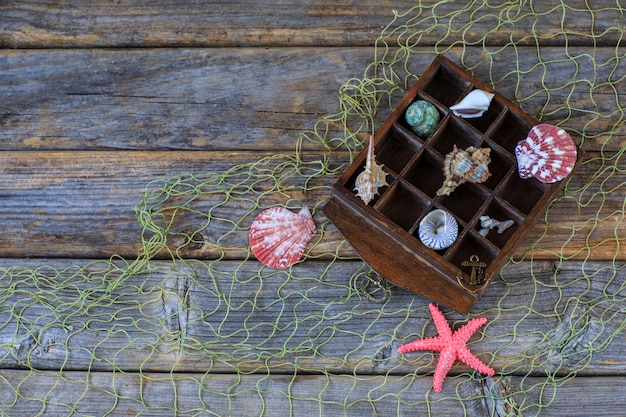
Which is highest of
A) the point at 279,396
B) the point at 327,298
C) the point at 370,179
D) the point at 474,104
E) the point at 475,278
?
the point at 474,104

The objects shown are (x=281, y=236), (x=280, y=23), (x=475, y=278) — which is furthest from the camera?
(x=280, y=23)

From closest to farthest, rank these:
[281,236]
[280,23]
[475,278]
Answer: [475,278], [281,236], [280,23]

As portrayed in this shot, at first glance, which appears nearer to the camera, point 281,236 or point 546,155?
point 546,155

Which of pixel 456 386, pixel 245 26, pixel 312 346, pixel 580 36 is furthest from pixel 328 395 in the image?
pixel 580 36

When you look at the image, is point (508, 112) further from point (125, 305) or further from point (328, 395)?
point (125, 305)

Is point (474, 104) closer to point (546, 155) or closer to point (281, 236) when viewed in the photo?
point (546, 155)

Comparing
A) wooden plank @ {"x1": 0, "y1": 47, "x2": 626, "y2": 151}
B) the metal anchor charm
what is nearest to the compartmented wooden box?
the metal anchor charm

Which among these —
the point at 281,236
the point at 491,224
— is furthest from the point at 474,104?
the point at 281,236

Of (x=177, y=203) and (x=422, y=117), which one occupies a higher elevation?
(x=422, y=117)
